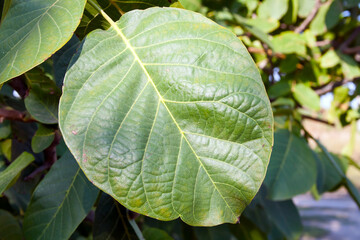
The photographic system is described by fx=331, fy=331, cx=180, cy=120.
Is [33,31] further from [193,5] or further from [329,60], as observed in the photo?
[329,60]

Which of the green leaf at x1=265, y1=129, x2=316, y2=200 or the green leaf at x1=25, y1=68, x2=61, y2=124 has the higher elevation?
the green leaf at x1=25, y1=68, x2=61, y2=124

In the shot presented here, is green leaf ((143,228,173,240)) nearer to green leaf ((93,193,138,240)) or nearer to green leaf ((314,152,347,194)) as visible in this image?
green leaf ((93,193,138,240))

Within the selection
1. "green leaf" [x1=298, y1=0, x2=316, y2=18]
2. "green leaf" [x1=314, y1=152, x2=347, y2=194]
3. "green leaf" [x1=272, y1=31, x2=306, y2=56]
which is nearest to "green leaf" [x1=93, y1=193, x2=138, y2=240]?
"green leaf" [x1=314, y1=152, x2=347, y2=194]

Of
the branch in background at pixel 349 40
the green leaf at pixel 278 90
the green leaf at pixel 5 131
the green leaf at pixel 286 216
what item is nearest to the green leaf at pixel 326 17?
the branch in background at pixel 349 40

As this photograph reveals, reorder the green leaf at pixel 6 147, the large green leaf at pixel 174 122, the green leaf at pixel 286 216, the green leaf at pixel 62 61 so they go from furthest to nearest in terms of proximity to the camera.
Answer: the green leaf at pixel 286 216
the green leaf at pixel 6 147
the green leaf at pixel 62 61
the large green leaf at pixel 174 122

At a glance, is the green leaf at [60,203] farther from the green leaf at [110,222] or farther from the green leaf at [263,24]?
the green leaf at [263,24]

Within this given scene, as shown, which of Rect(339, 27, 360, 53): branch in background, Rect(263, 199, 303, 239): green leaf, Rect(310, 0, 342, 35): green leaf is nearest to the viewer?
Rect(263, 199, 303, 239): green leaf

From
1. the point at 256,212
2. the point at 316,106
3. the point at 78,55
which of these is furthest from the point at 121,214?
the point at 316,106
